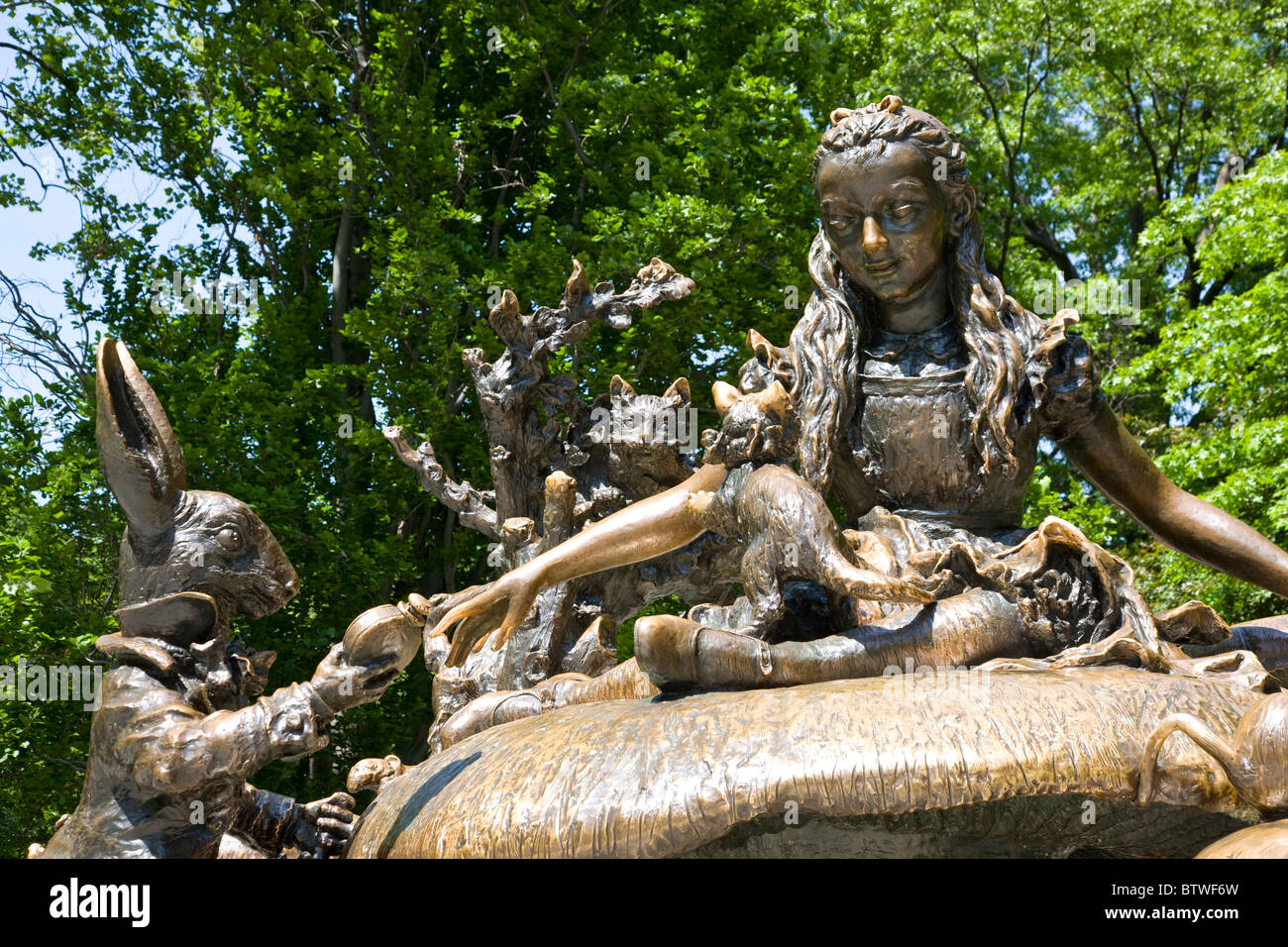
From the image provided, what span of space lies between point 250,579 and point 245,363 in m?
12.4

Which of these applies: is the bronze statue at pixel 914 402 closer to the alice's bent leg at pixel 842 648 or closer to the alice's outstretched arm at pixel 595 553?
the alice's outstretched arm at pixel 595 553

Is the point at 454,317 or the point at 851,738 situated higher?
the point at 454,317

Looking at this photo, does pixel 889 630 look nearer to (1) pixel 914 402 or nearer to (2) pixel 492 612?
(1) pixel 914 402

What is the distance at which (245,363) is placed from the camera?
1616cm

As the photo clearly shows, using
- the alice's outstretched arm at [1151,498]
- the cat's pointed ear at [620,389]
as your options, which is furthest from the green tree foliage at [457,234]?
the alice's outstretched arm at [1151,498]

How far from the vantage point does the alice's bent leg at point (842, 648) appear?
3.69 meters

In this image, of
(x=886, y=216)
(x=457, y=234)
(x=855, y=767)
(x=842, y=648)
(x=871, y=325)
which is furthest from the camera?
(x=457, y=234)

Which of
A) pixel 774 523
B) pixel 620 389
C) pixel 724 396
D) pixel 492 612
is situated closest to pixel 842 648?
pixel 774 523

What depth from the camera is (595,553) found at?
182 inches

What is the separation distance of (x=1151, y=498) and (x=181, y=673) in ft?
10.0
